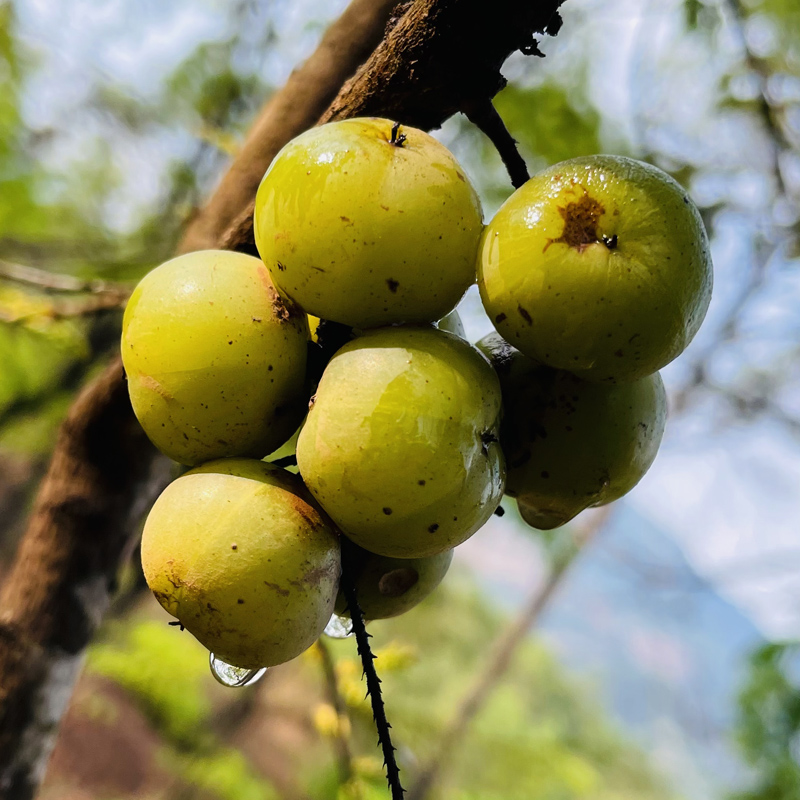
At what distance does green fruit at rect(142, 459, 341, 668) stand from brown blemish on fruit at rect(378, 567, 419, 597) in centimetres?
13

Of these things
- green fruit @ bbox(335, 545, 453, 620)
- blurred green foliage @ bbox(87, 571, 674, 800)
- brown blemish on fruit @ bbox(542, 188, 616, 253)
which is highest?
brown blemish on fruit @ bbox(542, 188, 616, 253)

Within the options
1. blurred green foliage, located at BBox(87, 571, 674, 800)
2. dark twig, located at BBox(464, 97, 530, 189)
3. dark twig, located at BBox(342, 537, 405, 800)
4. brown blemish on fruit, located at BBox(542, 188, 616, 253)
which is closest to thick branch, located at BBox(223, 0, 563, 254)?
dark twig, located at BBox(464, 97, 530, 189)

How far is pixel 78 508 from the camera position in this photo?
54.4 inches

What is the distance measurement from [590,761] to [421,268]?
17.6ft

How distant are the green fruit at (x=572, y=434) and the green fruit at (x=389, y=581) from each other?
0.53 feet

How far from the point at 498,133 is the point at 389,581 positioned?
60 centimetres

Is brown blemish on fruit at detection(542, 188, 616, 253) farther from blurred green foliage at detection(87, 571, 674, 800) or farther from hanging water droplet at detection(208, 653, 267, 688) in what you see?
blurred green foliage at detection(87, 571, 674, 800)

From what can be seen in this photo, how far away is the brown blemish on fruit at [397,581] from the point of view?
89 cm

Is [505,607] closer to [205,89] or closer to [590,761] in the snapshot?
[590,761]

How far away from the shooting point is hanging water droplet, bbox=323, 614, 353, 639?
1.00 m

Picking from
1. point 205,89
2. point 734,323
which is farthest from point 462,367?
point 734,323

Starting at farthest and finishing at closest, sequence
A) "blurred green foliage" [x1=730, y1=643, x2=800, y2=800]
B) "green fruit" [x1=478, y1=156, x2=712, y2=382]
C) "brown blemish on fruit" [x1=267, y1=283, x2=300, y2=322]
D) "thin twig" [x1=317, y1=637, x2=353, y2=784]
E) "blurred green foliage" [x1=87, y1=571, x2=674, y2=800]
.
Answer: "blurred green foliage" [x1=87, y1=571, x2=674, y2=800] → "blurred green foliage" [x1=730, y1=643, x2=800, y2=800] → "thin twig" [x1=317, y1=637, x2=353, y2=784] → "brown blemish on fruit" [x1=267, y1=283, x2=300, y2=322] → "green fruit" [x1=478, y1=156, x2=712, y2=382]

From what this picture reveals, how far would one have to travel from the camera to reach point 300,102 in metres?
1.40

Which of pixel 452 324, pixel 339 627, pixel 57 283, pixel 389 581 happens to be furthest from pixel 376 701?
pixel 57 283
